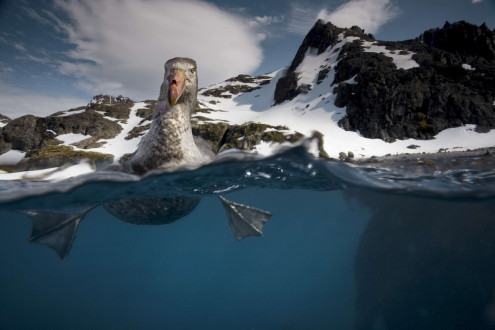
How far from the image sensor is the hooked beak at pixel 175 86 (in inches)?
142

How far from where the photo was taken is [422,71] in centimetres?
3712

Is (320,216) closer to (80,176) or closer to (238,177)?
(238,177)

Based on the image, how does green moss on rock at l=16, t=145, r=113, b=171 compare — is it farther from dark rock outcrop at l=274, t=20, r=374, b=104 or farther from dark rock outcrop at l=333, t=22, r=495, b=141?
dark rock outcrop at l=274, t=20, r=374, b=104

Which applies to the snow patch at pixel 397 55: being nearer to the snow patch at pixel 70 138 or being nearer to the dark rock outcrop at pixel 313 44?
the dark rock outcrop at pixel 313 44

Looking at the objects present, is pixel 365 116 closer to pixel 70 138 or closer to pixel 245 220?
pixel 245 220

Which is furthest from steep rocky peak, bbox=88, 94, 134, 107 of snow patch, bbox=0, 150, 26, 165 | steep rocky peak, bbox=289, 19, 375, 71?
snow patch, bbox=0, 150, 26, 165

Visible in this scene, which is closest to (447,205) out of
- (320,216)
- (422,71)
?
(320,216)

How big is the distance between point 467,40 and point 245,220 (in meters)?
69.4

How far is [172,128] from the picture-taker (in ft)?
12.8

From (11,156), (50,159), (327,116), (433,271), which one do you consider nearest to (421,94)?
(327,116)

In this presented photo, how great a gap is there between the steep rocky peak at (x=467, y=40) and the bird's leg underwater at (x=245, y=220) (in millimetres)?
61774

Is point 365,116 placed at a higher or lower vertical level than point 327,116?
lower

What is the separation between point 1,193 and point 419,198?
1456 centimetres

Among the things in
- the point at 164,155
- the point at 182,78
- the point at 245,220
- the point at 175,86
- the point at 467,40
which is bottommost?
the point at 245,220
